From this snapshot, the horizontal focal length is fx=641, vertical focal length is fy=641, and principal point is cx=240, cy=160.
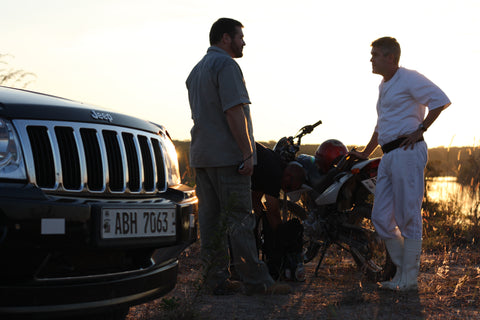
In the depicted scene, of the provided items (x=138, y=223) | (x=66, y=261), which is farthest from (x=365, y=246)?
(x=66, y=261)

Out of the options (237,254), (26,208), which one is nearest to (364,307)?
(237,254)

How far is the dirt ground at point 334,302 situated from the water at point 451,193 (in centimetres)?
404

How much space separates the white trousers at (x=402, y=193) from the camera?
4922mm

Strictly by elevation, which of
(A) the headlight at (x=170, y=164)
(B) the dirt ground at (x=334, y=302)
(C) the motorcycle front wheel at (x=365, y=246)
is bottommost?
(B) the dirt ground at (x=334, y=302)

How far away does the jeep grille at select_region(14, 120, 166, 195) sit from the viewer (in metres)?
2.84

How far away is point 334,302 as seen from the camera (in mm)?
4469

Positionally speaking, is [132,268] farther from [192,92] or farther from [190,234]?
[192,92]

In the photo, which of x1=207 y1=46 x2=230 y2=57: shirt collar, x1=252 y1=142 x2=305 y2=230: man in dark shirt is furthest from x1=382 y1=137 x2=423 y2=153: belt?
x1=207 y1=46 x2=230 y2=57: shirt collar

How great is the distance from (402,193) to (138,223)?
2496 millimetres

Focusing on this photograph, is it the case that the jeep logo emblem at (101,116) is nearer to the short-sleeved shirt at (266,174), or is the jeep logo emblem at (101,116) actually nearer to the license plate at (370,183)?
the short-sleeved shirt at (266,174)

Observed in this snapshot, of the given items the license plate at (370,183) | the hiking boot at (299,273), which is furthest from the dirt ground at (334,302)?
the license plate at (370,183)

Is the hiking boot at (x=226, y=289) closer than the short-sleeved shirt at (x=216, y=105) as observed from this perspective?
No

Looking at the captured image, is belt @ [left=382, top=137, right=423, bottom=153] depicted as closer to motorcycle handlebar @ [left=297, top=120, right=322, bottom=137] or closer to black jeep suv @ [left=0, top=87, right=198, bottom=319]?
motorcycle handlebar @ [left=297, top=120, right=322, bottom=137]

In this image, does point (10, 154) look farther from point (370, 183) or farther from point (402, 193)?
point (370, 183)
